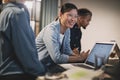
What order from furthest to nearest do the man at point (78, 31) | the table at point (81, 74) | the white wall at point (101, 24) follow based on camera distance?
the white wall at point (101, 24), the man at point (78, 31), the table at point (81, 74)

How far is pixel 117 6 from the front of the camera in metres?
5.55

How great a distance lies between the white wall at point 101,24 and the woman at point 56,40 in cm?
364

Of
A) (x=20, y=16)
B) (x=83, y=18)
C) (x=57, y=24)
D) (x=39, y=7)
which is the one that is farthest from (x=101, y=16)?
(x=20, y=16)

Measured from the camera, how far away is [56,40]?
1.70 metres

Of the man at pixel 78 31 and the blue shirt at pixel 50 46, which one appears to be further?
the man at pixel 78 31

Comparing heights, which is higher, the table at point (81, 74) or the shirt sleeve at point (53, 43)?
the shirt sleeve at point (53, 43)

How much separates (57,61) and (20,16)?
2.05 ft

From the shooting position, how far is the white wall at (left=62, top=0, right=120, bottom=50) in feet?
18.3

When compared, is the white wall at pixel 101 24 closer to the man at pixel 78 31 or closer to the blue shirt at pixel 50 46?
the man at pixel 78 31

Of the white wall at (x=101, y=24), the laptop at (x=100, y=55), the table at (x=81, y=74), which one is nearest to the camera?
the table at (x=81, y=74)

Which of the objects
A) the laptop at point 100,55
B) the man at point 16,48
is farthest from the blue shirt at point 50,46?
the man at point 16,48

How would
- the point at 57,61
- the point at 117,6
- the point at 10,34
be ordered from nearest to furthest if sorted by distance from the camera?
the point at 10,34, the point at 57,61, the point at 117,6

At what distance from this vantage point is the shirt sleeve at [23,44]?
1183 millimetres

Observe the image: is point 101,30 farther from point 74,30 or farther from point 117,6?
point 74,30
